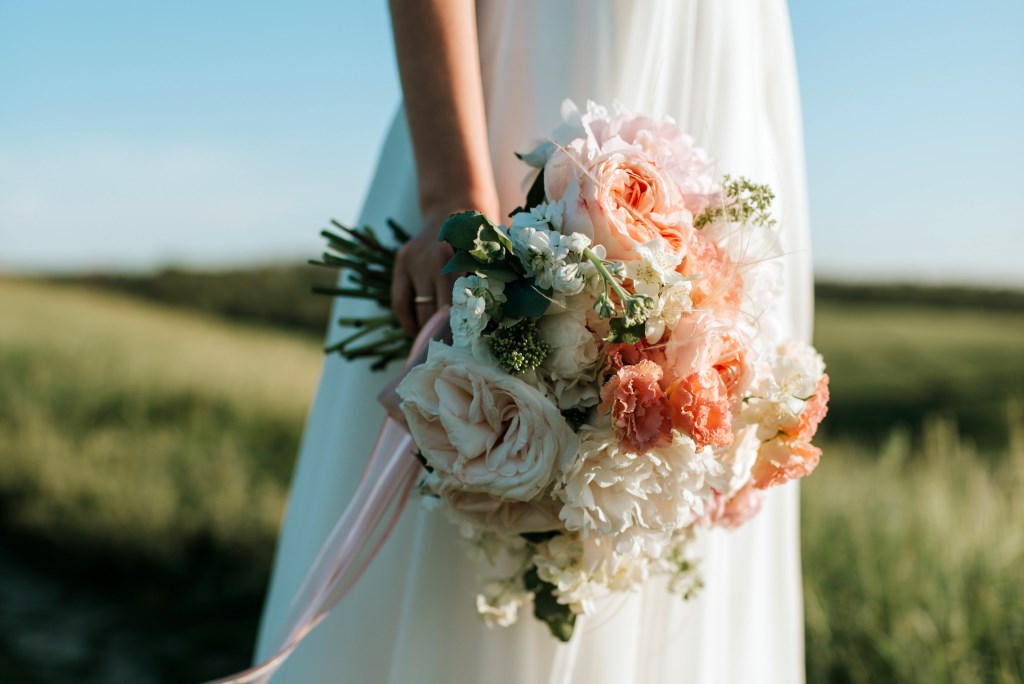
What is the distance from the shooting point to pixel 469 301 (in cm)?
100

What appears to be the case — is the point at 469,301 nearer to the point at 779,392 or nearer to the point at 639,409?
the point at 639,409

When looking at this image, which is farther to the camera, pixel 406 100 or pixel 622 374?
pixel 406 100

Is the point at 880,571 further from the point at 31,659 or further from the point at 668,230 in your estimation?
the point at 31,659

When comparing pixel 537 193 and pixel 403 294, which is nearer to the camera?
pixel 537 193

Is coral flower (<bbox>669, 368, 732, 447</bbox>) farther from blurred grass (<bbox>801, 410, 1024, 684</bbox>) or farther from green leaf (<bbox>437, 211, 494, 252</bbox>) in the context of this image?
blurred grass (<bbox>801, 410, 1024, 684</bbox>)

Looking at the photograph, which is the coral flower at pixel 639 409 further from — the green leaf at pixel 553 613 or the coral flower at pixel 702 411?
the green leaf at pixel 553 613

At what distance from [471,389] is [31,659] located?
354 centimetres

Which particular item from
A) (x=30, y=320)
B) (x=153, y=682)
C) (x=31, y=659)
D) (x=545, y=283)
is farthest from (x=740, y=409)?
(x=30, y=320)

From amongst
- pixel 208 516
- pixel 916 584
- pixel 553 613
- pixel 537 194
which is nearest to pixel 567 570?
pixel 553 613

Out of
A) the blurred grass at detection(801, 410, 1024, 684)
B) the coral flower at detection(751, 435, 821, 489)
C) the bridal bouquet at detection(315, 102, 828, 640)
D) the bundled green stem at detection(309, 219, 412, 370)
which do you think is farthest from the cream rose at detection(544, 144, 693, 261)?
the blurred grass at detection(801, 410, 1024, 684)

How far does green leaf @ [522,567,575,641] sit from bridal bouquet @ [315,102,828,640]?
93 millimetres

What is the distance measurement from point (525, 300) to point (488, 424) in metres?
0.17

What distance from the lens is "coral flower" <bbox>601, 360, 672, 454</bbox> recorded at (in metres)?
0.99

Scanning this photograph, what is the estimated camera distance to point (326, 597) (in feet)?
4.36
